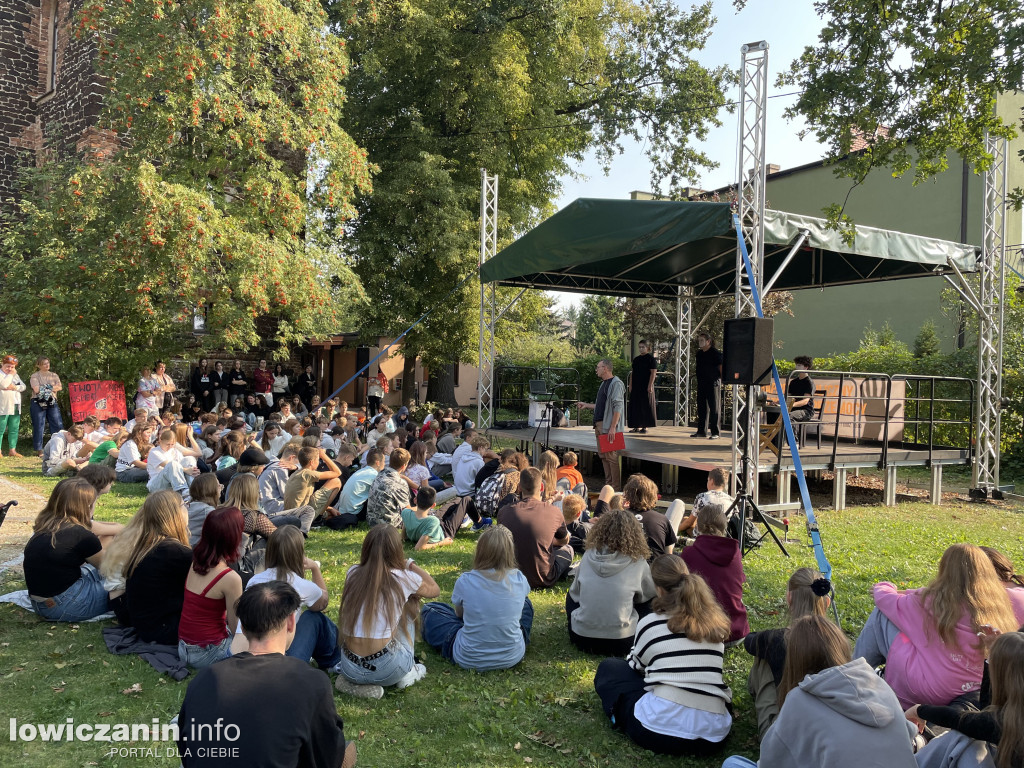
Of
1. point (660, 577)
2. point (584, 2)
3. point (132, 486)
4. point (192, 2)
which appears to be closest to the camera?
point (660, 577)

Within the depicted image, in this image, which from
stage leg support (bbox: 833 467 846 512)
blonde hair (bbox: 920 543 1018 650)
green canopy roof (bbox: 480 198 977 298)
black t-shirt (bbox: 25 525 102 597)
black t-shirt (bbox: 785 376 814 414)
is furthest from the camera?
black t-shirt (bbox: 785 376 814 414)

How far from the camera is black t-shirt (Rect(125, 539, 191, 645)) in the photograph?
4.16 meters

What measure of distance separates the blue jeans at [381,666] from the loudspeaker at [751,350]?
14.0 ft

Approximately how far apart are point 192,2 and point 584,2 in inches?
472

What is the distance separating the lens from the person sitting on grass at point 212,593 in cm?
386

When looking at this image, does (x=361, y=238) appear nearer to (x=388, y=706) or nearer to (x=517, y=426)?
(x=517, y=426)

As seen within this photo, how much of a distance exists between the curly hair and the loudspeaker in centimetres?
300

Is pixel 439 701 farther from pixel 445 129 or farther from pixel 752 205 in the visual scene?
pixel 445 129

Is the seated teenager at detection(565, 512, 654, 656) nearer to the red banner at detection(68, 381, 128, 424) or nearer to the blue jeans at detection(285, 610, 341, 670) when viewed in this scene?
the blue jeans at detection(285, 610, 341, 670)

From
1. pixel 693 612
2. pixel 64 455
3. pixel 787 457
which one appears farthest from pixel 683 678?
pixel 64 455

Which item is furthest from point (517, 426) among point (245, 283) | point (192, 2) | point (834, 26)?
point (192, 2)

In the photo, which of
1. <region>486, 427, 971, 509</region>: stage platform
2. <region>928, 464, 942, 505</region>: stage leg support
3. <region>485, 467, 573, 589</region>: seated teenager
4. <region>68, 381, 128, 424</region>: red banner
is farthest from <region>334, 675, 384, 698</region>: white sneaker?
<region>68, 381, 128, 424</region>: red banner

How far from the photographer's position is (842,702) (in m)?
2.28

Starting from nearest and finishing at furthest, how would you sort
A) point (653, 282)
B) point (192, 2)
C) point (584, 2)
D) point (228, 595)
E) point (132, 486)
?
point (228, 595)
point (132, 486)
point (192, 2)
point (653, 282)
point (584, 2)
